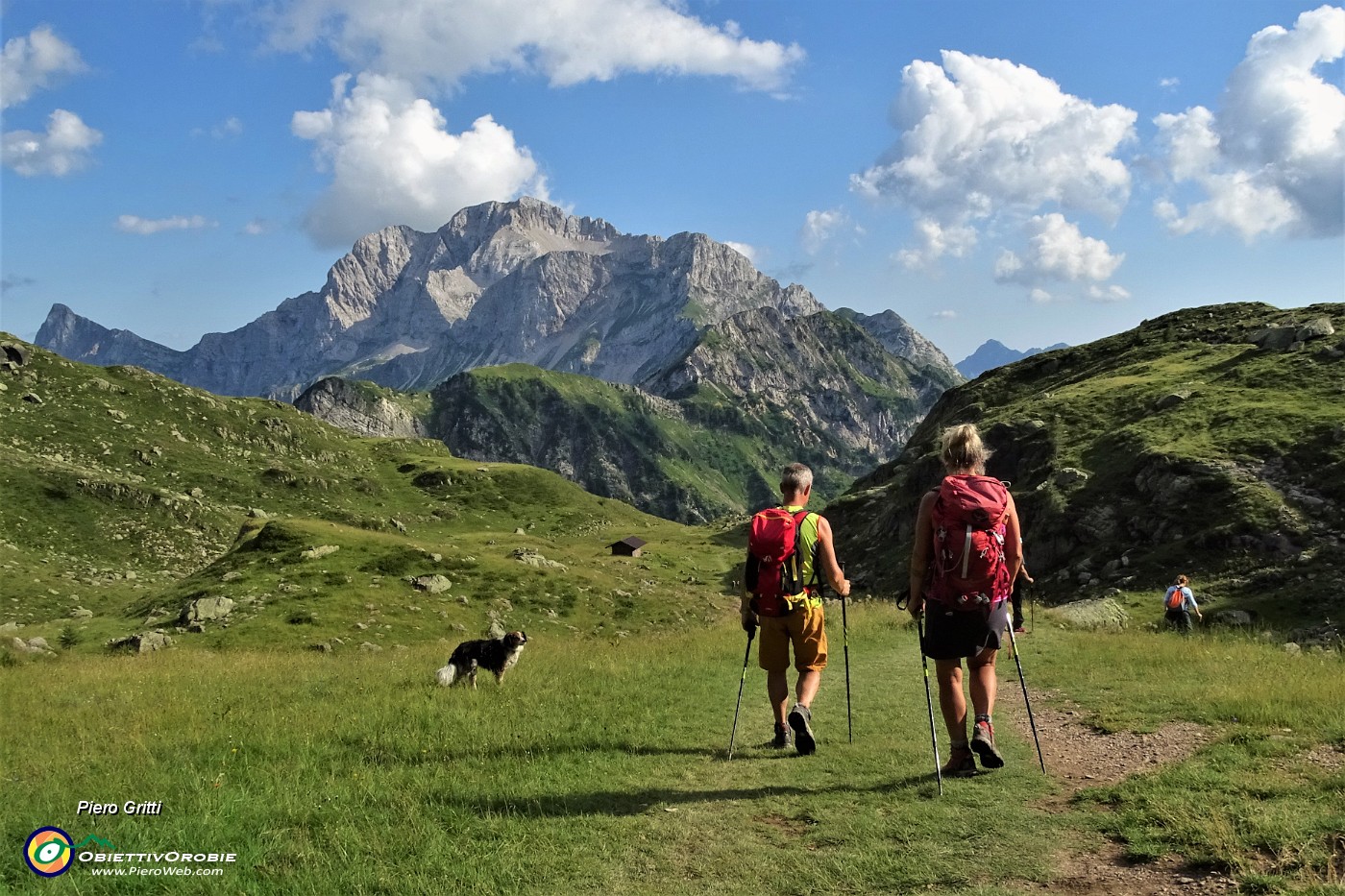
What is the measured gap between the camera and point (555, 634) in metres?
41.7

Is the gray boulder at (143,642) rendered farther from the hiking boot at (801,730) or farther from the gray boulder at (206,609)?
the hiking boot at (801,730)

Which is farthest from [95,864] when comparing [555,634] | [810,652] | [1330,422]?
[1330,422]

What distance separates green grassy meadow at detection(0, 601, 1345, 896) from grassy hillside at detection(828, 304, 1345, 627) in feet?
88.6

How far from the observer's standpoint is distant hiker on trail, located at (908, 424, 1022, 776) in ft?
27.5

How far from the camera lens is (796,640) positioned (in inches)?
392

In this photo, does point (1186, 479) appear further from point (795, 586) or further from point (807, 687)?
point (795, 586)

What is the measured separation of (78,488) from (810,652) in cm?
7669

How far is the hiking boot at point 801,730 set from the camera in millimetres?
9812

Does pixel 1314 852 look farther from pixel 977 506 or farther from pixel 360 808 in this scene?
pixel 360 808

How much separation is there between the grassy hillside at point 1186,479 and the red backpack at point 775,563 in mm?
31774

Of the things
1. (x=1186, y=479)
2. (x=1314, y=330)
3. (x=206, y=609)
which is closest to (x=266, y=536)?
(x=206, y=609)

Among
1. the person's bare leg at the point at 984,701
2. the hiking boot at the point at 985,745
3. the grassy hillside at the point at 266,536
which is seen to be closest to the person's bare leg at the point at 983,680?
Result: the person's bare leg at the point at 984,701

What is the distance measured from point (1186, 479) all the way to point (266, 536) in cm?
5682

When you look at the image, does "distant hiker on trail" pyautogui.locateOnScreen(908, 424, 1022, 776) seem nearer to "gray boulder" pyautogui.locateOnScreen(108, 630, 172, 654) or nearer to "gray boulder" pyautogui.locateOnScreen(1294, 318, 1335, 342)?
"gray boulder" pyautogui.locateOnScreen(108, 630, 172, 654)
